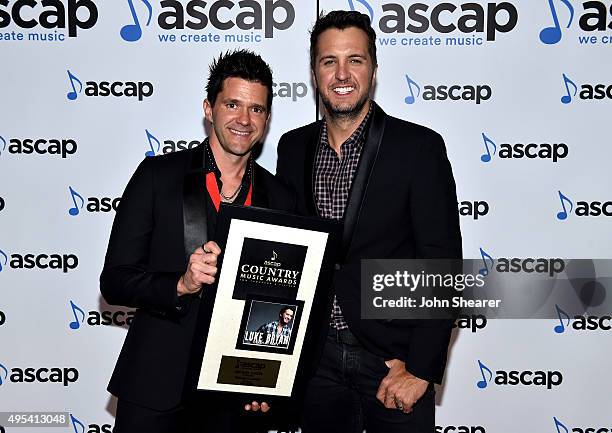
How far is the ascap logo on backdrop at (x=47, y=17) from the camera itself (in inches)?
123

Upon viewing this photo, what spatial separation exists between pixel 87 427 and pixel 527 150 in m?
2.61

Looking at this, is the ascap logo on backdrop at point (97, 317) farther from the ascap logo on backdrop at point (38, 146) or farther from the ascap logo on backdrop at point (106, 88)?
the ascap logo on backdrop at point (106, 88)

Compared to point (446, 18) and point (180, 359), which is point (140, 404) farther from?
point (446, 18)

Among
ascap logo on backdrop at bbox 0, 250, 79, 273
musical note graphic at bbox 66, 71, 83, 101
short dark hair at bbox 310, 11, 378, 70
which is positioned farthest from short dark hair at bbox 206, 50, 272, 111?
ascap logo on backdrop at bbox 0, 250, 79, 273

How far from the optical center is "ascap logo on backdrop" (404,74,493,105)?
3166 millimetres

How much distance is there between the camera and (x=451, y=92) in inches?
125

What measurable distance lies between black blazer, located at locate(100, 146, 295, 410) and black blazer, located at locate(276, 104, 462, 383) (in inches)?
18.3

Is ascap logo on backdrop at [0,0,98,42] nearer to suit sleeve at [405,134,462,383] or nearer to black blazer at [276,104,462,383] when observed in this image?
black blazer at [276,104,462,383]

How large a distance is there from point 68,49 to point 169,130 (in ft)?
2.02

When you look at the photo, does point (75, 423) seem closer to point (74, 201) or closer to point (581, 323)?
point (74, 201)

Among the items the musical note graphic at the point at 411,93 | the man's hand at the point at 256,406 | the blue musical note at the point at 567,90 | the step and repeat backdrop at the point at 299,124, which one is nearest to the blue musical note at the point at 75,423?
the step and repeat backdrop at the point at 299,124

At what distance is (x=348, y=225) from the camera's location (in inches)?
83.8

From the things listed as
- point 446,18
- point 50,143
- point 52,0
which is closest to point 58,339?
point 50,143

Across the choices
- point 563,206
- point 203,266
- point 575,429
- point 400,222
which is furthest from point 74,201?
point 575,429
